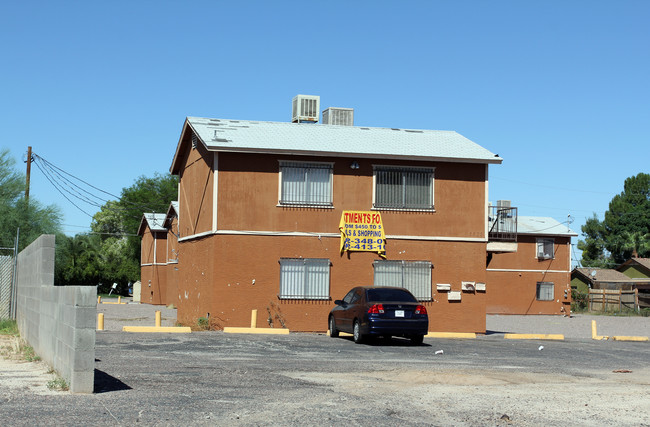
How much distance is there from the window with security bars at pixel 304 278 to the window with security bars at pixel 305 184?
198 centimetres

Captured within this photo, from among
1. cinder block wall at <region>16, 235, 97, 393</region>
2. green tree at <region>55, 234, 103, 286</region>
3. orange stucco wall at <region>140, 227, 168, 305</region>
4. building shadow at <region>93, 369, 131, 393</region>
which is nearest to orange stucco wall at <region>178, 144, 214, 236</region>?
cinder block wall at <region>16, 235, 97, 393</region>

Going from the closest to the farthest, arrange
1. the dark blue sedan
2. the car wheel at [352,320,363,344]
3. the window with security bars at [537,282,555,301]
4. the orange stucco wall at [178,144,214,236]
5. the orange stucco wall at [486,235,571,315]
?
the dark blue sedan → the car wheel at [352,320,363,344] → the orange stucco wall at [178,144,214,236] → the orange stucco wall at [486,235,571,315] → the window with security bars at [537,282,555,301]

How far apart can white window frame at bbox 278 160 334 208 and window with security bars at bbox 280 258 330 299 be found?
6.36 ft

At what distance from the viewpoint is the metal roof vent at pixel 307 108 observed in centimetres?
3307

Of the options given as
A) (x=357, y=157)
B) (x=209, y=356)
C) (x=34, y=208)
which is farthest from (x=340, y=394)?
(x=34, y=208)

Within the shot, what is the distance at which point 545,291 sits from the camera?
54.7m

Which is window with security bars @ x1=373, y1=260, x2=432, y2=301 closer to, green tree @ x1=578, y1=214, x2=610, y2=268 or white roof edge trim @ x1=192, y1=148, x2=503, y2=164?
white roof edge trim @ x1=192, y1=148, x2=503, y2=164

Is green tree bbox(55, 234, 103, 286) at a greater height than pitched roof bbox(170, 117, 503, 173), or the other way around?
pitched roof bbox(170, 117, 503, 173)

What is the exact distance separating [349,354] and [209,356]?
3250 millimetres

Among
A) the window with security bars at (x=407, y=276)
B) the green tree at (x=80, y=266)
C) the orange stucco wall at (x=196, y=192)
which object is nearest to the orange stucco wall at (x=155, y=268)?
the green tree at (x=80, y=266)

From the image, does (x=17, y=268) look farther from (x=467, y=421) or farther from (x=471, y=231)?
(x=467, y=421)

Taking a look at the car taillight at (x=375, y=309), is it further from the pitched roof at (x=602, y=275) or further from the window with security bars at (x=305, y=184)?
the pitched roof at (x=602, y=275)

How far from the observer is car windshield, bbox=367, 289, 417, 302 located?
22513 millimetres

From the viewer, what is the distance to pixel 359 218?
28234mm
